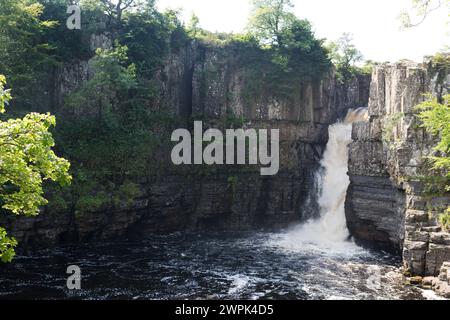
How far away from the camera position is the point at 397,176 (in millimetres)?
25141

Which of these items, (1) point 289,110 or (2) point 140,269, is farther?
(1) point 289,110

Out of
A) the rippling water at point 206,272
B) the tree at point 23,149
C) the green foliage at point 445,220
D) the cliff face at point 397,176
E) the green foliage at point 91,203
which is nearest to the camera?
the tree at point 23,149

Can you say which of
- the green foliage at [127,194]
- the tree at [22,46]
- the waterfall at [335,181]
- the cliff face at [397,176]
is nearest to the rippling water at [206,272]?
the cliff face at [397,176]

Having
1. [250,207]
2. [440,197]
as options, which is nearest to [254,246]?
[250,207]

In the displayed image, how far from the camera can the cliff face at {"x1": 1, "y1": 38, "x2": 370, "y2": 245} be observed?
Result: 31.2 metres

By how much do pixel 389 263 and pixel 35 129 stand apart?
21.5 meters

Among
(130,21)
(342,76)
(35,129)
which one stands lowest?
(35,129)

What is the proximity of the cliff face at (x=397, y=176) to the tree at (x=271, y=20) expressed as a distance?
11.2m

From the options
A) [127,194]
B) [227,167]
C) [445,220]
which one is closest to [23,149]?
[127,194]

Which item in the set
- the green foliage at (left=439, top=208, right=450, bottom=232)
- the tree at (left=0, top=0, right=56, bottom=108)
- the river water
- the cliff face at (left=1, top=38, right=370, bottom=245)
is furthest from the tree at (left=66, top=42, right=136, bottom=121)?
the green foliage at (left=439, top=208, right=450, bottom=232)

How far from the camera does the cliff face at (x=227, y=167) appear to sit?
3119cm

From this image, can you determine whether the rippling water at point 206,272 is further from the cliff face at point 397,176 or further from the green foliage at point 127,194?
the green foliage at point 127,194
